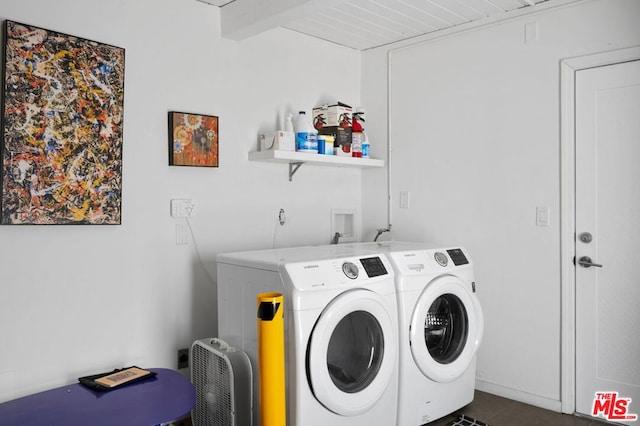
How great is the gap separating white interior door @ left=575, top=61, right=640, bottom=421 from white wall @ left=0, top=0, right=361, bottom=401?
1.60 metres

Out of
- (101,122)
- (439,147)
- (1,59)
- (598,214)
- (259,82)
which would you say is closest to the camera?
(1,59)

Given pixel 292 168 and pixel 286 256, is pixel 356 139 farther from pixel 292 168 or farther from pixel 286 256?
pixel 286 256

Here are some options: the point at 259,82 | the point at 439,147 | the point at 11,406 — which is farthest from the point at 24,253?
the point at 439,147

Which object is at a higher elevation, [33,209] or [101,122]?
[101,122]

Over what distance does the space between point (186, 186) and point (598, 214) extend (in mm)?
2159

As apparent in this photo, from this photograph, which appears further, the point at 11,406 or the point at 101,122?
the point at 101,122

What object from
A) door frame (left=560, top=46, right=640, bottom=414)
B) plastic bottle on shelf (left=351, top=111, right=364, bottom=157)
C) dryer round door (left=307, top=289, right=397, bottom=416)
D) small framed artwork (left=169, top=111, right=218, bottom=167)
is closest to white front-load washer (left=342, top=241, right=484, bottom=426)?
dryer round door (left=307, top=289, right=397, bottom=416)

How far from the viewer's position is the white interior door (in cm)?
257

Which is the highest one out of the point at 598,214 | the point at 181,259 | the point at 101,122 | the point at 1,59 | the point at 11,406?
the point at 1,59

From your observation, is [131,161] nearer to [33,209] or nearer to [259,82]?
[33,209]

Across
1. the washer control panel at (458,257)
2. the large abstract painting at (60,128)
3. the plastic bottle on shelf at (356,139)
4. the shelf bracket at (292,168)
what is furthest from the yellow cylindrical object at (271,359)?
the plastic bottle on shelf at (356,139)

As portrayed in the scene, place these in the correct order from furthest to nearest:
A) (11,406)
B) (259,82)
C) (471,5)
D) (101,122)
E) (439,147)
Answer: (439,147) < (259,82) < (471,5) < (101,122) < (11,406)

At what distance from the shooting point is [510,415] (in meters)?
2.75

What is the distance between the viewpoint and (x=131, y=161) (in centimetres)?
249
